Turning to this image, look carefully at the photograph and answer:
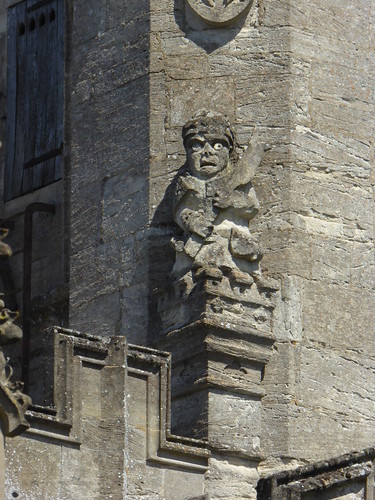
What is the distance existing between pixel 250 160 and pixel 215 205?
0.51 metres

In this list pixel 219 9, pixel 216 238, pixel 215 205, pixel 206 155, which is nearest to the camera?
pixel 216 238

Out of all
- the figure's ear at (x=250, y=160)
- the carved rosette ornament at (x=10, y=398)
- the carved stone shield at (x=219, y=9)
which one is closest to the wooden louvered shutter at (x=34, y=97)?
the carved stone shield at (x=219, y=9)

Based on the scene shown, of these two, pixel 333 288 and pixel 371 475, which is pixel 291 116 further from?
pixel 371 475

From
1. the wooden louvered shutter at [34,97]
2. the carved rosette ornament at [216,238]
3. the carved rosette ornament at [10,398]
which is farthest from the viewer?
the wooden louvered shutter at [34,97]

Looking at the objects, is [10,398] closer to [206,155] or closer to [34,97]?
[206,155]

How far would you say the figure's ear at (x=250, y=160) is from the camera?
21.8m

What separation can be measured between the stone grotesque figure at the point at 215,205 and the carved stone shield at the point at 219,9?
90 centimetres

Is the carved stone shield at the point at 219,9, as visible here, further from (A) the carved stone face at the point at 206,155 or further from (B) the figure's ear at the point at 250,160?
(A) the carved stone face at the point at 206,155

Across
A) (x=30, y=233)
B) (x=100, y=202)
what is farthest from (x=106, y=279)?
(x=30, y=233)

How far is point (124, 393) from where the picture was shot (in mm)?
19469

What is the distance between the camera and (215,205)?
70.8 feet

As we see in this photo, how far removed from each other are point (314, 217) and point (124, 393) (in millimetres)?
3005

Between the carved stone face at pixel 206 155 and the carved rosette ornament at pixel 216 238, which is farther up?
the carved stone face at pixel 206 155

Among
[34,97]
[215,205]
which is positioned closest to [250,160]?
[215,205]
